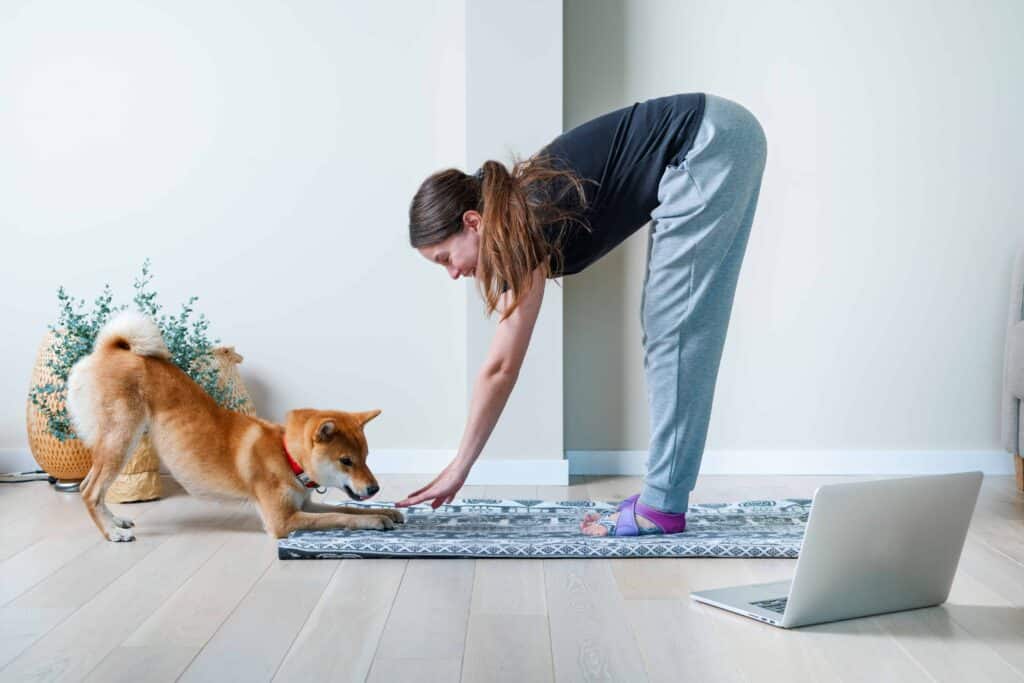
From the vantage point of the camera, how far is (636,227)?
213cm

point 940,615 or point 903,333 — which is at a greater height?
point 903,333

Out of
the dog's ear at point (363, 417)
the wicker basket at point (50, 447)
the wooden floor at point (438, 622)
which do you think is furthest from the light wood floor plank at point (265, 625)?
the wicker basket at point (50, 447)

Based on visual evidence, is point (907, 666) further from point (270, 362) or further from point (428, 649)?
point (270, 362)

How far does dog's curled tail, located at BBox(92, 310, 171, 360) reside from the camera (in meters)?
2.41

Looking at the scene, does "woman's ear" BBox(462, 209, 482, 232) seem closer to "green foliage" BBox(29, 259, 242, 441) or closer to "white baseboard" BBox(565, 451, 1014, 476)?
"green foliage" BBox(29, 259, 242, 441)

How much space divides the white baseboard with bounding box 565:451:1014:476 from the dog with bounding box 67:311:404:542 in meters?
1.23

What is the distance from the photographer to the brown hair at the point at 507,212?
1845 mm

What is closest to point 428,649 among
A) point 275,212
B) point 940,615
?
point 940,615

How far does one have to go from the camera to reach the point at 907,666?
4.73ft

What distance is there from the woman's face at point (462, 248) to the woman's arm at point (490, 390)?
10 centimetres

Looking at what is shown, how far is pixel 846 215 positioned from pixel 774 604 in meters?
1.77

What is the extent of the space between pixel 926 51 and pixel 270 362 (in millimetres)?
2210

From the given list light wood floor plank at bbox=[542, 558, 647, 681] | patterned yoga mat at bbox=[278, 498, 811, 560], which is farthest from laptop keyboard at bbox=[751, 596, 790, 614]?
patterned yoga mat at bbox=[278, 498, 811, 560]

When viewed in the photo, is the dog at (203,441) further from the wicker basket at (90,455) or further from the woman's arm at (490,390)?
the wicker basket at (90,455)
